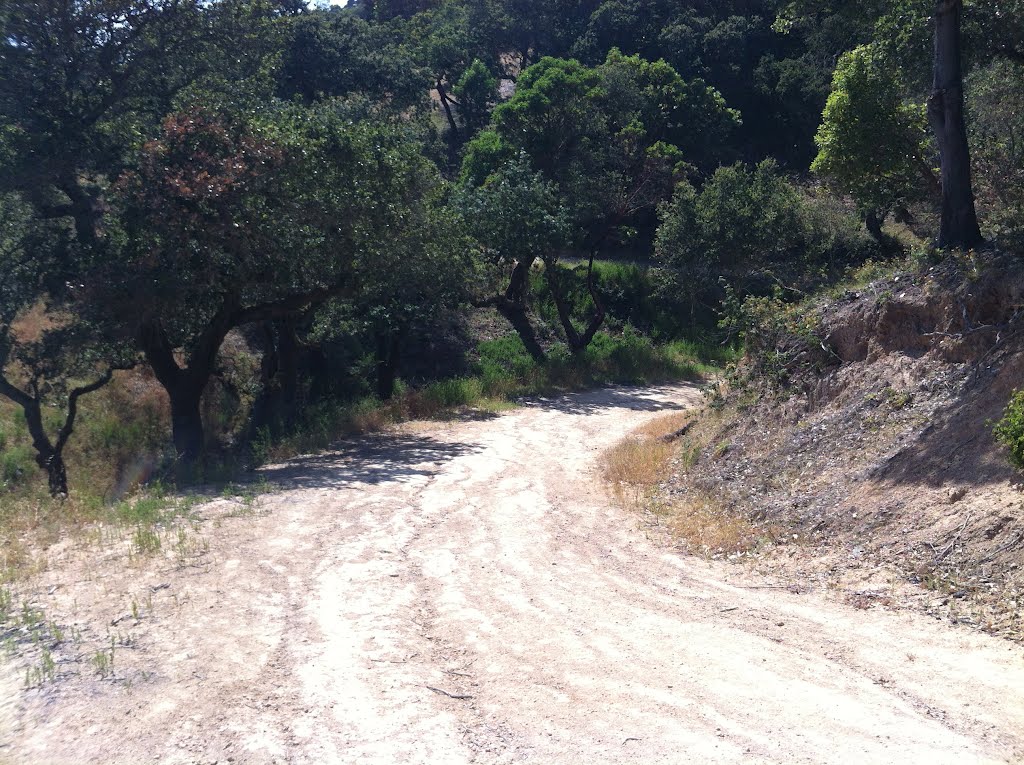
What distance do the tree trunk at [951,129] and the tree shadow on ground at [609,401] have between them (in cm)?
945

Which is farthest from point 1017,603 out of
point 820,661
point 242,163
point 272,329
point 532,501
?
point 272,329

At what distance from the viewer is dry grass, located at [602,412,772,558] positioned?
932 cm

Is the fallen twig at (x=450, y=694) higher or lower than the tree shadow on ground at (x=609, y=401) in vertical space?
higher

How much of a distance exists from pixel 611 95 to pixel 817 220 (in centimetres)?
744

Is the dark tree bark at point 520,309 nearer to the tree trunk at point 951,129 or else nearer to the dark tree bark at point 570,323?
the dark tree bark at point 570,323

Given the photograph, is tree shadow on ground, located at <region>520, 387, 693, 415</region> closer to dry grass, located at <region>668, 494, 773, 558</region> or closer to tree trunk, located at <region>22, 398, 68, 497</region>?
dry grass, located at <region>668, 494, 773, 558</region>

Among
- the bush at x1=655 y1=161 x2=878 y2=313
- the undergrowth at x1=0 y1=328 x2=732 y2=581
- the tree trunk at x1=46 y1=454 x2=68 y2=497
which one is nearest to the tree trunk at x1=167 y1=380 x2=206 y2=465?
the undergrowth at x1=0 y1=328 x2=732 y2=581

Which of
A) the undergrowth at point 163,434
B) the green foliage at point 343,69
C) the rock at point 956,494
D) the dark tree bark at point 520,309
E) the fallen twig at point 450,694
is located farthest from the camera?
the green foliage at point 343,69

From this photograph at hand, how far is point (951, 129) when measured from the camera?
417 inches

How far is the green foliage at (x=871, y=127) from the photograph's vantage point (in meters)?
12.9

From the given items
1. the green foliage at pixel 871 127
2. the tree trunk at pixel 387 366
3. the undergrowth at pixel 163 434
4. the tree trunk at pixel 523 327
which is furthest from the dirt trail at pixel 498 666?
the tree trunk at pixel 523 327

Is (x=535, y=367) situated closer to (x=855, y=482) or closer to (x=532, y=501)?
(x=532, y=501)

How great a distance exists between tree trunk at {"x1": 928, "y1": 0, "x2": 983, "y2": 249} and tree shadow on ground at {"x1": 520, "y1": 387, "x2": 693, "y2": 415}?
9.45 meters

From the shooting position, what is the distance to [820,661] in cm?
605
